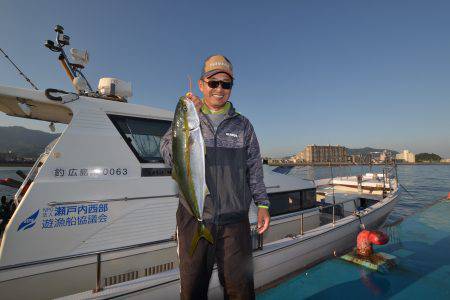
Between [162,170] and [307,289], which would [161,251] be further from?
[307,289]

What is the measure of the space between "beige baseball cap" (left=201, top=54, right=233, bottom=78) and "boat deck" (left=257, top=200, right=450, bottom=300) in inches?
167

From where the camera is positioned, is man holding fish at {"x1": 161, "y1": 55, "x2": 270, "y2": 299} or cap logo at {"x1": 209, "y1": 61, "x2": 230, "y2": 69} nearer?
man holding fish at {"x1": 161, "y1": 55, "x2": 270, "y2": 299}

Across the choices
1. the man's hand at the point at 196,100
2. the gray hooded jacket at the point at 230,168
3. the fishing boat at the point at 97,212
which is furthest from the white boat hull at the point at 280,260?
the man's hand at the point at 196,100

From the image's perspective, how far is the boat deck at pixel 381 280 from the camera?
4324 millimetres

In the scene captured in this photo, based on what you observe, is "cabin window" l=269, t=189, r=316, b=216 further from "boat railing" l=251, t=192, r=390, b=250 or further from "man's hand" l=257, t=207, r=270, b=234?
"man's hand" l=257, t=207, r=270, b=234

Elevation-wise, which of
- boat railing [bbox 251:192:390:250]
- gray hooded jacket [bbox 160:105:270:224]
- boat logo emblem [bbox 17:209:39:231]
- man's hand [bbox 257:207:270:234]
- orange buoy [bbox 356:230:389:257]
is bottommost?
orange buoy [bbox 356:230:389:257]

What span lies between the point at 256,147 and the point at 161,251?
2576mm

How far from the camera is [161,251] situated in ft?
12.1

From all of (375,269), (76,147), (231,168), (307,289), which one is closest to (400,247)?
(375,269)

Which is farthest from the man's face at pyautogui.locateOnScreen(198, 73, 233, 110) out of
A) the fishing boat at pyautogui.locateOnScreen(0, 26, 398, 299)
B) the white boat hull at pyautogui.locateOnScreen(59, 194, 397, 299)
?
the white boat hull at pyautogui.locateOnScreen(59, 194, 397, 299)

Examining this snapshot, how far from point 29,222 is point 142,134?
Result: 6.43 ft

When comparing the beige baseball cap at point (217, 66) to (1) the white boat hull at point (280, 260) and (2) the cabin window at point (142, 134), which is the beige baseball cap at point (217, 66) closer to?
(2) the cabin window at point (142, 134)

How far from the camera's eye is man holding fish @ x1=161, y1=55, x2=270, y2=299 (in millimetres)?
1848

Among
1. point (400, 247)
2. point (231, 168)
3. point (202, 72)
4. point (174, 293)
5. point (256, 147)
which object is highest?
point (202, 72)
